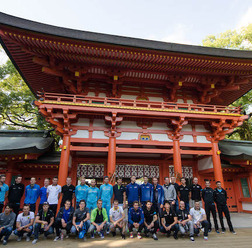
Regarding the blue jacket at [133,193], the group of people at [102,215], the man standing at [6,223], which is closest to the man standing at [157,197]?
the group of people at [102,215]

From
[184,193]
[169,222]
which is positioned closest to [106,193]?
[169,222]

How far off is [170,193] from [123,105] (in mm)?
4731

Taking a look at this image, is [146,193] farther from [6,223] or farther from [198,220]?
[6,223]

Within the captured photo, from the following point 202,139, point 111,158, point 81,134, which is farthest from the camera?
point 202,139

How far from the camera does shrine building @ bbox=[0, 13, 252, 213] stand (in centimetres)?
804

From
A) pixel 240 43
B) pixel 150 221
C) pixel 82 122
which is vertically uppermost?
pixel 240 43

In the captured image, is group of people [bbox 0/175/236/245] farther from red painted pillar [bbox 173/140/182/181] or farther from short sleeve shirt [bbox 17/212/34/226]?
red painted pillar [bbox 173/140/182/181]

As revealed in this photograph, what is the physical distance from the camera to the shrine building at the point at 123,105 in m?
8.04

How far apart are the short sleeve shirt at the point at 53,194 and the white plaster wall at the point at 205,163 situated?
8.05 metres

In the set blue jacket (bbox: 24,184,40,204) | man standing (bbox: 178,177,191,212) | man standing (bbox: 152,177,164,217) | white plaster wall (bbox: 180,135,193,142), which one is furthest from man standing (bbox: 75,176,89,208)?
white plaster wall (bbox: 180,135,193,142)

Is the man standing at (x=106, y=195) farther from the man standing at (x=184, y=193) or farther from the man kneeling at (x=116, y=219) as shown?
the man standing at (x=184, y=193)

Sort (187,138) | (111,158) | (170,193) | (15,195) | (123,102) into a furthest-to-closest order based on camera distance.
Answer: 1. (187,138)
2. (123,102)
3. (111,158)
4. (170,193)
5. (15,195)

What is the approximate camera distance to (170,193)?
6719 mm

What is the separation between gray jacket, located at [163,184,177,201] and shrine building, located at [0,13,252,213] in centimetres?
234
